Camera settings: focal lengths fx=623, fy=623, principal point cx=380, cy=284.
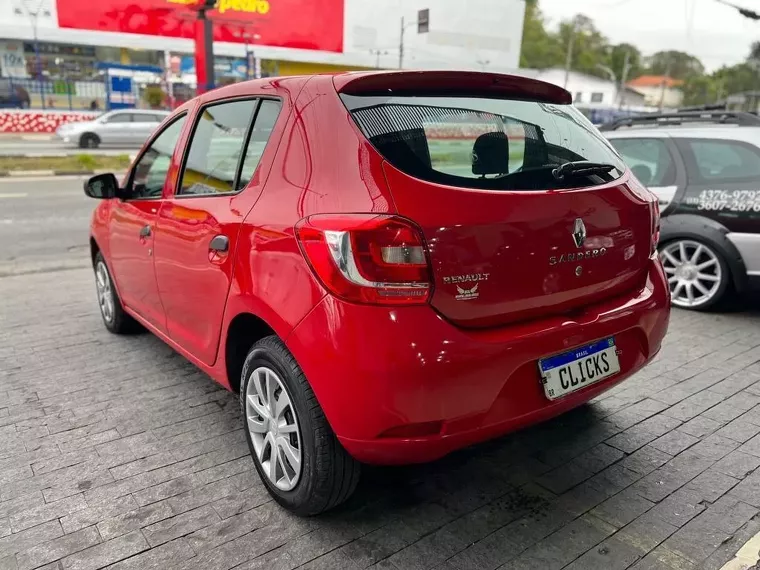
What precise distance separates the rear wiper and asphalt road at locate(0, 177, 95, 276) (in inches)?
234

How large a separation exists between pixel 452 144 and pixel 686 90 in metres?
114

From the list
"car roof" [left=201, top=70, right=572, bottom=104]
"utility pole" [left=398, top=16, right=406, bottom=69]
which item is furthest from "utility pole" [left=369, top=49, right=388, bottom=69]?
"car roof" [left=201, top=70, right=572, bottom=104]

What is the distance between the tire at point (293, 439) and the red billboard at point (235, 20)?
102ft

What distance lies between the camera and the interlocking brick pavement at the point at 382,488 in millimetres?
2254

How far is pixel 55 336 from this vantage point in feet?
14.7

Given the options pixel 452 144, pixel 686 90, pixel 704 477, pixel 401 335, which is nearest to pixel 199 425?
pixel 401 335

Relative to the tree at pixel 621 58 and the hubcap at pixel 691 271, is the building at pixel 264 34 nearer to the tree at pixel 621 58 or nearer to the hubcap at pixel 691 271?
the hubcap at pixel 691 271

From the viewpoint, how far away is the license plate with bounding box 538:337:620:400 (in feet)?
7.48

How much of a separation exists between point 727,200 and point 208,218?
13.8ft

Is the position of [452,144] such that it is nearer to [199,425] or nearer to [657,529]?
[657,529]

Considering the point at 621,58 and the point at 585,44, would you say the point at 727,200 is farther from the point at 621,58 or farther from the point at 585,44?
the point at 621,58

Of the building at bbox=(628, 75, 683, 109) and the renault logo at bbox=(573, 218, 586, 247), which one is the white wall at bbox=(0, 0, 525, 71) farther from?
the building at bbox=(628, 75, 683, 109)

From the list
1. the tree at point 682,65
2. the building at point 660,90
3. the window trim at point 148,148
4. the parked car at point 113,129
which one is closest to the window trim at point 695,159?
the window trim at point 148,148

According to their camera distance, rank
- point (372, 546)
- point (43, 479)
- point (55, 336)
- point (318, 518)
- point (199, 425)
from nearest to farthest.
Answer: point (372, 546), point (318, 518), point (43, 479), point (199, 425), point (55, 336)
